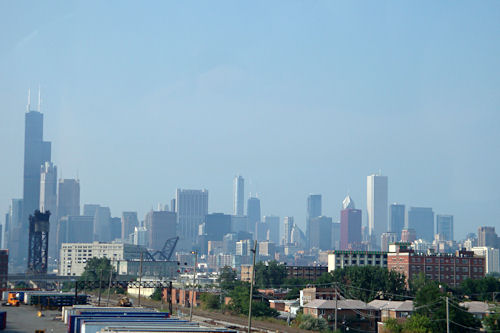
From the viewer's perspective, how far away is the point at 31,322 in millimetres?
108938

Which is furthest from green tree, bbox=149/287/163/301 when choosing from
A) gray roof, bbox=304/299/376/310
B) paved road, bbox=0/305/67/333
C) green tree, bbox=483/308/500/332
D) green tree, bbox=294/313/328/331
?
green tree, bbox=483/308/500/332

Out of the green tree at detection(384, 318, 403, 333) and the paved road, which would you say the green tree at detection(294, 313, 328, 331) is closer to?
the green tree at detection(384, 318, 403, 333)

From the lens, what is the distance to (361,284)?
6201 inches

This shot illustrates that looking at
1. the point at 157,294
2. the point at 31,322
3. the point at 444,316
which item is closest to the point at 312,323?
the point at 444,316

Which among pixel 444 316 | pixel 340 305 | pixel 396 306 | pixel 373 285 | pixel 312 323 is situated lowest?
pixel 312 323

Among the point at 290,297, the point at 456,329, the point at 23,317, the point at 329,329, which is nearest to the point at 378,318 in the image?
the point at 329,329

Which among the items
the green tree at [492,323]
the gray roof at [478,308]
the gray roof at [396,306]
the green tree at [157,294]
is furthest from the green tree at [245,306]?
the green tree at [492,323]

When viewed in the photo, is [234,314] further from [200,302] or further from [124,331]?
[124,331]

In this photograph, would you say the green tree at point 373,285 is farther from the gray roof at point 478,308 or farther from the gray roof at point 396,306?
the gray roof at point 478,308

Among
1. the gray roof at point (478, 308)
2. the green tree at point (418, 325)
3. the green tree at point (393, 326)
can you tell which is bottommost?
the green tree at point (393, 326)

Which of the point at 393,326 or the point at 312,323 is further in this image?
the point at 312,323

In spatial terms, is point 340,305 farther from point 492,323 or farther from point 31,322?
point 31,322

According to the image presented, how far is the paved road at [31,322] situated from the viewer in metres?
97.5

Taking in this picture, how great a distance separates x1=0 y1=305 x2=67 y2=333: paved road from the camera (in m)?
97.5
